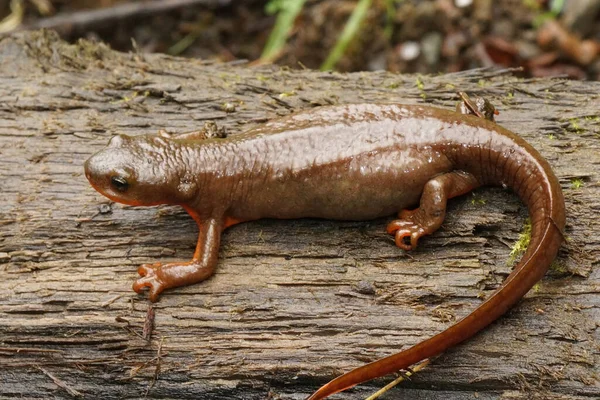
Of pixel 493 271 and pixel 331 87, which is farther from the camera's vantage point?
pixel 331 87

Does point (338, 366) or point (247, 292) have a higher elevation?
point (247, 292)

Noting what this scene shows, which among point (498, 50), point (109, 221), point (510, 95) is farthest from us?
point (498, 50)

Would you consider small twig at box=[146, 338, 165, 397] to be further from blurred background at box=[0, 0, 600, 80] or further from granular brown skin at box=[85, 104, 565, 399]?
blurred background at box=[0, 0, 600, 80]

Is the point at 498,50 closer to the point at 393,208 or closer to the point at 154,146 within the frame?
the point at 393,208

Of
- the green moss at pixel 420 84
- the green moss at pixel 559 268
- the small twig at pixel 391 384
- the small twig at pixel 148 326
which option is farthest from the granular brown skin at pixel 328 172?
the small twig at pixel 391 384

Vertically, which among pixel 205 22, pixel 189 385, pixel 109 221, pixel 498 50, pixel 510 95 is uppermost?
pixel 205 22

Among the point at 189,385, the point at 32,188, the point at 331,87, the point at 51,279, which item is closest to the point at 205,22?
the point at 331,87

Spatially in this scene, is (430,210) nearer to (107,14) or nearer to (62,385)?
(62,385)
